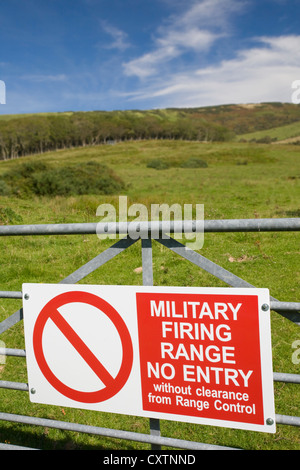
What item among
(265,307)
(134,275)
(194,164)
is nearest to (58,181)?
(134,275)

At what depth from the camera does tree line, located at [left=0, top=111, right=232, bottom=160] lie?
4235 inches

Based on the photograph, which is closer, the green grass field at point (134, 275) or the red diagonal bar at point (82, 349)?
the red diagonal bar at point (82, 349)

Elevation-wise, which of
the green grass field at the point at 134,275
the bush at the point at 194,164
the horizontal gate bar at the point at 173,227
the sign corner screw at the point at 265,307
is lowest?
the green grass field at the point at 134,275

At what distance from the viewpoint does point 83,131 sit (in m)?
120

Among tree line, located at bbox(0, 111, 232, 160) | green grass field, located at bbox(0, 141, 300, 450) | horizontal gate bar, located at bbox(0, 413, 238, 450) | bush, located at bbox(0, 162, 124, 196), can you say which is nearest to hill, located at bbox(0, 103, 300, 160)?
tree line, located at bbox(0, 111, 232, 160)

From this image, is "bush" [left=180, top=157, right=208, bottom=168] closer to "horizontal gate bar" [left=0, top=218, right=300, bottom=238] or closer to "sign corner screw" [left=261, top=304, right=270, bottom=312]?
"horizontal gate bar" [left=0, top=218, right=300, bottom=238]

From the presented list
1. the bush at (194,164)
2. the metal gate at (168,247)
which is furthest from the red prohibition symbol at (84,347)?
the bush at (194,164)

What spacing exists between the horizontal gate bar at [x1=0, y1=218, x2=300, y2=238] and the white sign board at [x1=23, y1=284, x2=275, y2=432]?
1.18 ft

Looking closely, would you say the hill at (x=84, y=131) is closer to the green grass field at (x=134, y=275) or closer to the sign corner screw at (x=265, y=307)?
the green grass field at (x=134, y=275)

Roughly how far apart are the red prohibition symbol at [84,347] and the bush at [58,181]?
1933 centimetres

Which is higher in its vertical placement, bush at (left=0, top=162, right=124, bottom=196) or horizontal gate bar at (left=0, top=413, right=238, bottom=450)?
bush at (left=0, top=162, right=124, bottom=196)

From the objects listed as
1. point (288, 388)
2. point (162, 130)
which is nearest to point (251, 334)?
point (288, 388)

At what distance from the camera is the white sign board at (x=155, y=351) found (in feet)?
7.45

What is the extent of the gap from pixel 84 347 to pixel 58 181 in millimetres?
20343
